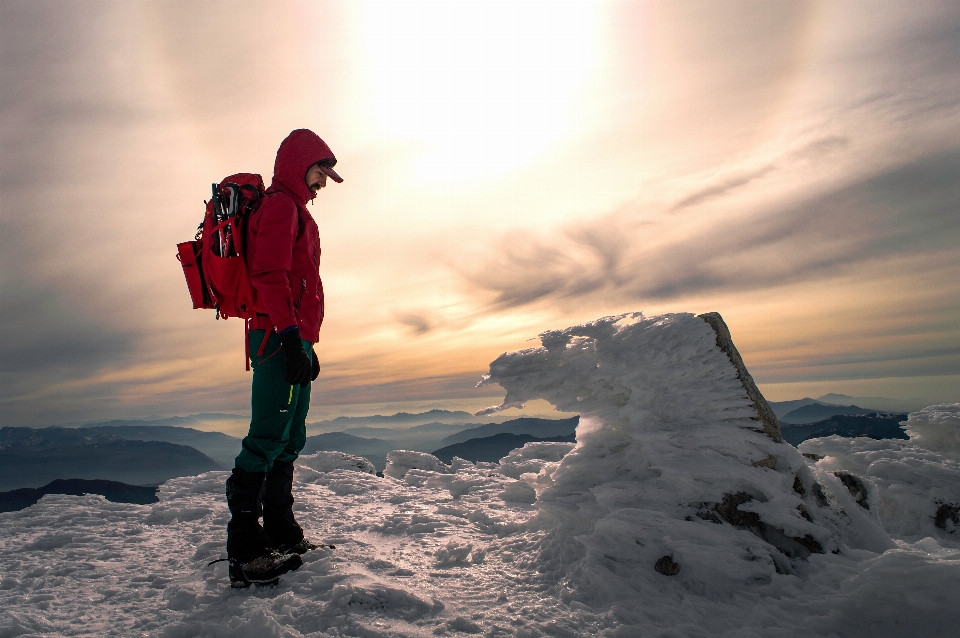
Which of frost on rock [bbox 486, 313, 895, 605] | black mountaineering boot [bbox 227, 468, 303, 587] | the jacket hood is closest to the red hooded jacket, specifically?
the jacket hood

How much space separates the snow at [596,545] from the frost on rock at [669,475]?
18mm

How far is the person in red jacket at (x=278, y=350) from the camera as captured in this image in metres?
3.65

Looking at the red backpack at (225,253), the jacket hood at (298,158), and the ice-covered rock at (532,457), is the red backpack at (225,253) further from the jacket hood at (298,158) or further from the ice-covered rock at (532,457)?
the ice-covered rock at (532,457)

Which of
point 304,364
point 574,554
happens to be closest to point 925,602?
point 574,554

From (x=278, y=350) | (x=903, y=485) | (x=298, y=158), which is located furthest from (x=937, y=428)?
(x=298, y=158)

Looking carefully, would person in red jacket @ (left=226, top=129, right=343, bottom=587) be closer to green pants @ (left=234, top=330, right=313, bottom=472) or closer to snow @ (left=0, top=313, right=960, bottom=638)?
green pants @ (left=234, top=330, right=313, bottom=472)

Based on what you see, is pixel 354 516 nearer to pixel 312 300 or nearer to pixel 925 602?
pixel 312 300

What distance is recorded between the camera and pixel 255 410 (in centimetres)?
387

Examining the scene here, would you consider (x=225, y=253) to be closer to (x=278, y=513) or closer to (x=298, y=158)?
(x=298, y=158)

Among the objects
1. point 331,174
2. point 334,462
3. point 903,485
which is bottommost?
point 903,485

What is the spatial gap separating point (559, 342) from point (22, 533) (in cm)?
662

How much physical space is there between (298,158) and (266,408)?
2415mm

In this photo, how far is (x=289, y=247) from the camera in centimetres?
387

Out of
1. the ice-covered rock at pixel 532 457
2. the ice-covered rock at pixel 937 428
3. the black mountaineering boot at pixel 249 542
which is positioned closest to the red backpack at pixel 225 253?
the black mountaineering boot at pixel 249 542
